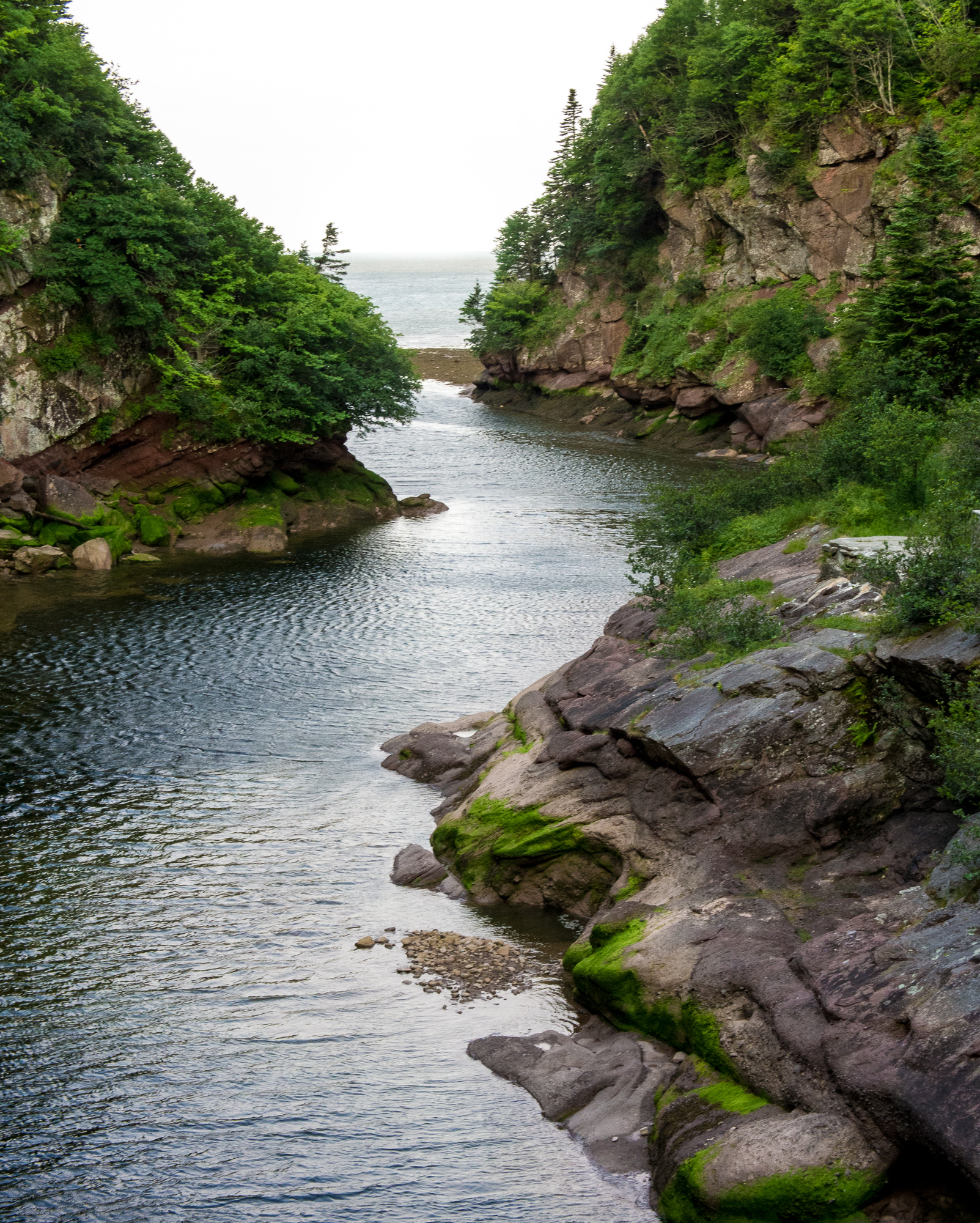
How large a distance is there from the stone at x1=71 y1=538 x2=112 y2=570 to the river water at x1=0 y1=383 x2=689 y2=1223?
118cm

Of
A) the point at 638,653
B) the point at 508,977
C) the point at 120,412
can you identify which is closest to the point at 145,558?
the point at 120,412

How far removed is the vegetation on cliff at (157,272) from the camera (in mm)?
41250

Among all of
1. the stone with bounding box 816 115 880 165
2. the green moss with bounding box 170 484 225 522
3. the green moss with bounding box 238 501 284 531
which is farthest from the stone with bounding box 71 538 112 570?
the stone with bounding box 816 115 880 165

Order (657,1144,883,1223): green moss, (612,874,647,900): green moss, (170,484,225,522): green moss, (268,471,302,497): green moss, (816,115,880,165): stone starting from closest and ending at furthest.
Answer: (657,1144,883,1223): green moss < (612,874,647,900): green moss < (170,484,225,522): green moss < (268,471,302,497): green moss < (816,115,880,165): stone

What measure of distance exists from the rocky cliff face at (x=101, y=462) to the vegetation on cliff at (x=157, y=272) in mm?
471

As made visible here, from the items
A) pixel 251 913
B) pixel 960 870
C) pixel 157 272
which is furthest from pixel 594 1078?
pixel 157 272

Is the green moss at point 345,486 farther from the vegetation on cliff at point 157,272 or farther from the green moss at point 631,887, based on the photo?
the green moss at point 631,887

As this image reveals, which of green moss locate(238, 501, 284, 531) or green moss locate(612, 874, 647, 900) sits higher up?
green moss locate(238, 501, 284, 531)

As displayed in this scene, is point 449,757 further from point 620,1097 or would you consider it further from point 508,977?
point 620,1097

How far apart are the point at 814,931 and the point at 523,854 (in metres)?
6.22

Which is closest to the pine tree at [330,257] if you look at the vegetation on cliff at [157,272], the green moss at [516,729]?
the vegetation on cliff at [157,272]

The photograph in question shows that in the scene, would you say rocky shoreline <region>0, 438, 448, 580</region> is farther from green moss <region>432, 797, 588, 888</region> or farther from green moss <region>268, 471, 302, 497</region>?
green moss <region>432, 797, 588, 888</region>

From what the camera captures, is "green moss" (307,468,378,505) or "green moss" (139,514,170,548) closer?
"green moss" (139,514,170,548)

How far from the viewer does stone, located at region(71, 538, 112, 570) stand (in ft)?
134
